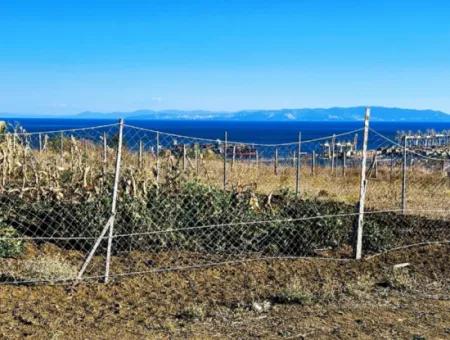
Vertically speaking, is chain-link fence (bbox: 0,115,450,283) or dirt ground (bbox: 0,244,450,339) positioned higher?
chain-link fence (bbox: 0,115,450,283)

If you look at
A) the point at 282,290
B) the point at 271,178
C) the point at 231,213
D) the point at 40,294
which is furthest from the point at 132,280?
the point at 271,178

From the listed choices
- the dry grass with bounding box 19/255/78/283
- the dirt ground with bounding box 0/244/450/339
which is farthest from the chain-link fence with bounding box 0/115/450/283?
the dirt ground with bounding box 0/244/450/339

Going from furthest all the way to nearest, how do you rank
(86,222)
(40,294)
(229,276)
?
(86,222) → (229,276) → (40,294)

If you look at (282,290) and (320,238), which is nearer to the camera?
(282,290)

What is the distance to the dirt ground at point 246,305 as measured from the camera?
17.4 feet

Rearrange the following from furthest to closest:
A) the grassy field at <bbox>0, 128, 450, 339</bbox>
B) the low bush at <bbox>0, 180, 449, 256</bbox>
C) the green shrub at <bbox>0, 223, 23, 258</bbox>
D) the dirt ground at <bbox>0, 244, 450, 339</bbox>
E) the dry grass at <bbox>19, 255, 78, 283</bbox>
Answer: the low bush at <bbox>0, 180, 449, 256</bbox> → the green shrub at <bbox>0, 223, 23, 258</bbox> → the dry grass at <bbox>19, 255, 78, 283</bbox> → the grassy field at <bbox>0, 128, 450, 339</bbox> → the dirt ground at <bbox>0, 244, 450, 339</bbox>

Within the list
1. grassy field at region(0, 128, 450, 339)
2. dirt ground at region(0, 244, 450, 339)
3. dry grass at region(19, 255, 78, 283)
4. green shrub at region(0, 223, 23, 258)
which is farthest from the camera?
green shrub at region(0, 223, 23, 258)

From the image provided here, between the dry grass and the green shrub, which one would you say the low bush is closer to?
the green shrub

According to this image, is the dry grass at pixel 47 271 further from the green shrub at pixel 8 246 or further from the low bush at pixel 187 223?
the low bush at pixel 187 223

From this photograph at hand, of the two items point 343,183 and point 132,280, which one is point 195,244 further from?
point 343,183

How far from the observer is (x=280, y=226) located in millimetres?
8602

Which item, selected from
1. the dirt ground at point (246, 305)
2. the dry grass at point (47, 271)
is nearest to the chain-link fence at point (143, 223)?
the dry grass at point (47, 271)

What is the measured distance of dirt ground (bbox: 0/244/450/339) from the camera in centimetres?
532

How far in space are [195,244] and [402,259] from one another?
109 inches
